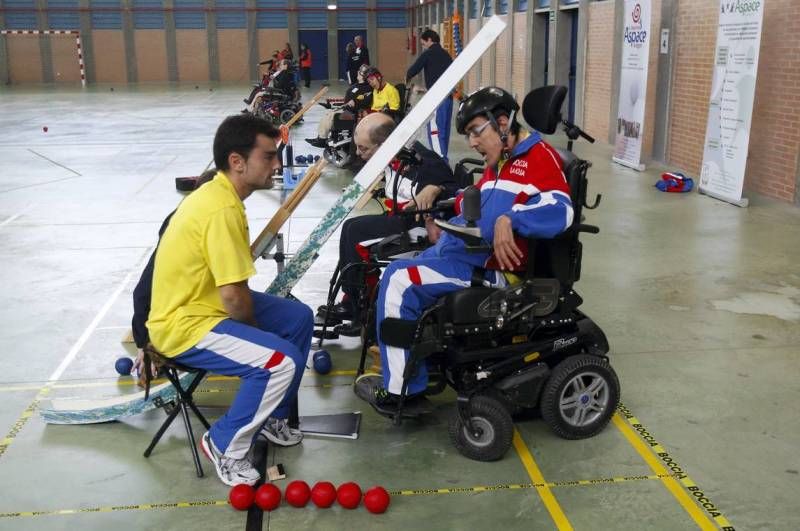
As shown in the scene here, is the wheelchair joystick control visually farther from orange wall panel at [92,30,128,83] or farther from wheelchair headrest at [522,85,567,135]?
orange wall panel at [92,30,128,83]

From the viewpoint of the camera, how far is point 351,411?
3918mm

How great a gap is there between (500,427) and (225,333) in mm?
1190

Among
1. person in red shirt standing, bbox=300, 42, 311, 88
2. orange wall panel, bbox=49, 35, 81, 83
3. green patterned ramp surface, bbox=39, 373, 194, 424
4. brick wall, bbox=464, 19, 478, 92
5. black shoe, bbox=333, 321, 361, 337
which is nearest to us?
green patterned ramp surface, bbox=39, 373, 194, 424

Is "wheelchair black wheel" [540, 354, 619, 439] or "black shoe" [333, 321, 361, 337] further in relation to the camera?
"black shoe" [333, 321, 361, 337]

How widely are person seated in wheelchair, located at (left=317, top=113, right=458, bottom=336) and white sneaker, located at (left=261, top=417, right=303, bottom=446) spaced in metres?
0.93

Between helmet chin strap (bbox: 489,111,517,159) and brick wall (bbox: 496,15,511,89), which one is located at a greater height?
brick wall (bbox: 496,15,511,89)

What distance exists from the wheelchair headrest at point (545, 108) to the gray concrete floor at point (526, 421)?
4.50 feet

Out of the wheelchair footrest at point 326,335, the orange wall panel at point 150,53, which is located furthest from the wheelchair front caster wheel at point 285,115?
the orange wall panel at point 150,53

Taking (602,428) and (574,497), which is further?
(602,428)

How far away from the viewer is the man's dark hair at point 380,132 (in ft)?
15.1

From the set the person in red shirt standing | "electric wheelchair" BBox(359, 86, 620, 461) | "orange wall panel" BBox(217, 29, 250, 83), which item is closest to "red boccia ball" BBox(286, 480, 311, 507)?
"electric wheelchair" BBox(359, 86, 620, 461)

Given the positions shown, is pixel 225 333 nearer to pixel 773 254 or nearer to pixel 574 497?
pixel 574 497

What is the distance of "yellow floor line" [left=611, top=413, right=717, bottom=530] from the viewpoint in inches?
116

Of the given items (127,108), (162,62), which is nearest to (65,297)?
(127,108)
